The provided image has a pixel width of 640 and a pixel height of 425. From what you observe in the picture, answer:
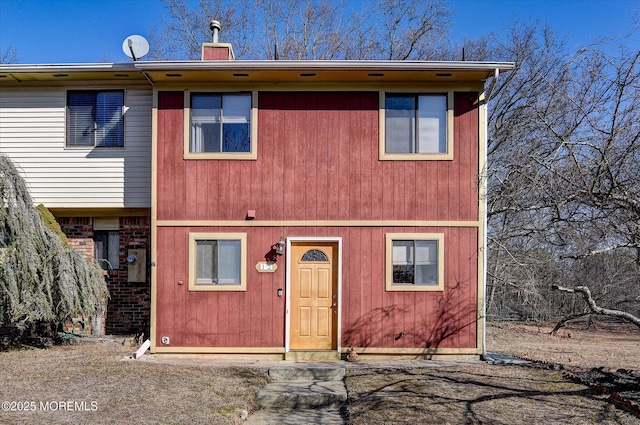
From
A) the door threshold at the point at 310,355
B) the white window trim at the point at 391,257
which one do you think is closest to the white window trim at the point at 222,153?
the white window trim at the point at 391,257

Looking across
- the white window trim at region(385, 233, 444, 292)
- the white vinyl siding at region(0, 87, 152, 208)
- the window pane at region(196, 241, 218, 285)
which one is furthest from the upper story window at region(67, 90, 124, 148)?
the white window trim at region(385, 233, 444, 292)

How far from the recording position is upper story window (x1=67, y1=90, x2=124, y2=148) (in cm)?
1030

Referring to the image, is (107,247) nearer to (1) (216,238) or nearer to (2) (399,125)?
(1) (216,238)

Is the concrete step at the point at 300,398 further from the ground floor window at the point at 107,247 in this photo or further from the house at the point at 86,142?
the ground floor window at the point at 107,247

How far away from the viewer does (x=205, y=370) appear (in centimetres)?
823

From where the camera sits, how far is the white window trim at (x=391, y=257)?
31.0ft

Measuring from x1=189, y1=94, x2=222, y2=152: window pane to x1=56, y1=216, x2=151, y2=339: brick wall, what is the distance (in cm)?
211

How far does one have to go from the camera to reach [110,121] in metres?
10.3

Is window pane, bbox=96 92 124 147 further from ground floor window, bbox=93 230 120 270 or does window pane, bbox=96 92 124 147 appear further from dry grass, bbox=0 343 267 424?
dry grass, bbox=0 343 267 424

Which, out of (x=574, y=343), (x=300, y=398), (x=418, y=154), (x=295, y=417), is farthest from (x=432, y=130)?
(x=574, y=343)

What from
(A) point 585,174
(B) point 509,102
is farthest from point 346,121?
(B) point 509,102

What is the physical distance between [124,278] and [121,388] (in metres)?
4.24

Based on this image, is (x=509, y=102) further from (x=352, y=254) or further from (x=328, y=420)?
(x=328, y=420)

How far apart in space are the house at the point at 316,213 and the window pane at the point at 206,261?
18 mm
